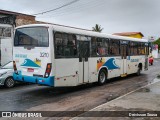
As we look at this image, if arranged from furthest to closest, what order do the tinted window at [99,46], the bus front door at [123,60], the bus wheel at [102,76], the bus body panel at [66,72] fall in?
the bus front door at [123,60]
the bus wheel at [102,76]
the tinted window at [99,46]
the bus body panel at [66,72]

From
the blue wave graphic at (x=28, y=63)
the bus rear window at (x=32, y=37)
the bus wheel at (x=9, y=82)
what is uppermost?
the bus rear window at (x=32, y=37)

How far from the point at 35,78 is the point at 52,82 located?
0.91 m

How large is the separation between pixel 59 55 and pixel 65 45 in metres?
0.69

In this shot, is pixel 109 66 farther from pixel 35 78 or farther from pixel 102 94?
pixel 35 78

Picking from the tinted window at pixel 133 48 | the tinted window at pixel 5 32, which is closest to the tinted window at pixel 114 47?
the tinted window at pixel 133 48

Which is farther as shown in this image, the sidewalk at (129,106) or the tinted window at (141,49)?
the tinted window at (141,49)

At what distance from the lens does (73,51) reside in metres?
11.7

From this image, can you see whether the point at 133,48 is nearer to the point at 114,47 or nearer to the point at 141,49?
the point at 141,49

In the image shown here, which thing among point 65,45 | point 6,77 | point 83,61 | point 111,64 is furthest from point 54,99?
point 111,64

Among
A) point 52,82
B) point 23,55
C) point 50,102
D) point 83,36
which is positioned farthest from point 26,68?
point 83,36

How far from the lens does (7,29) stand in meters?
23.3

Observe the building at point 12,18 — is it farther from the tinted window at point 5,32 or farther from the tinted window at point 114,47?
the tinted window at point 114,47

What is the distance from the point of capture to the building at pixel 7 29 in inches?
846

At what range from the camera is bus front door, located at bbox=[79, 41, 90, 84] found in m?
12.2
